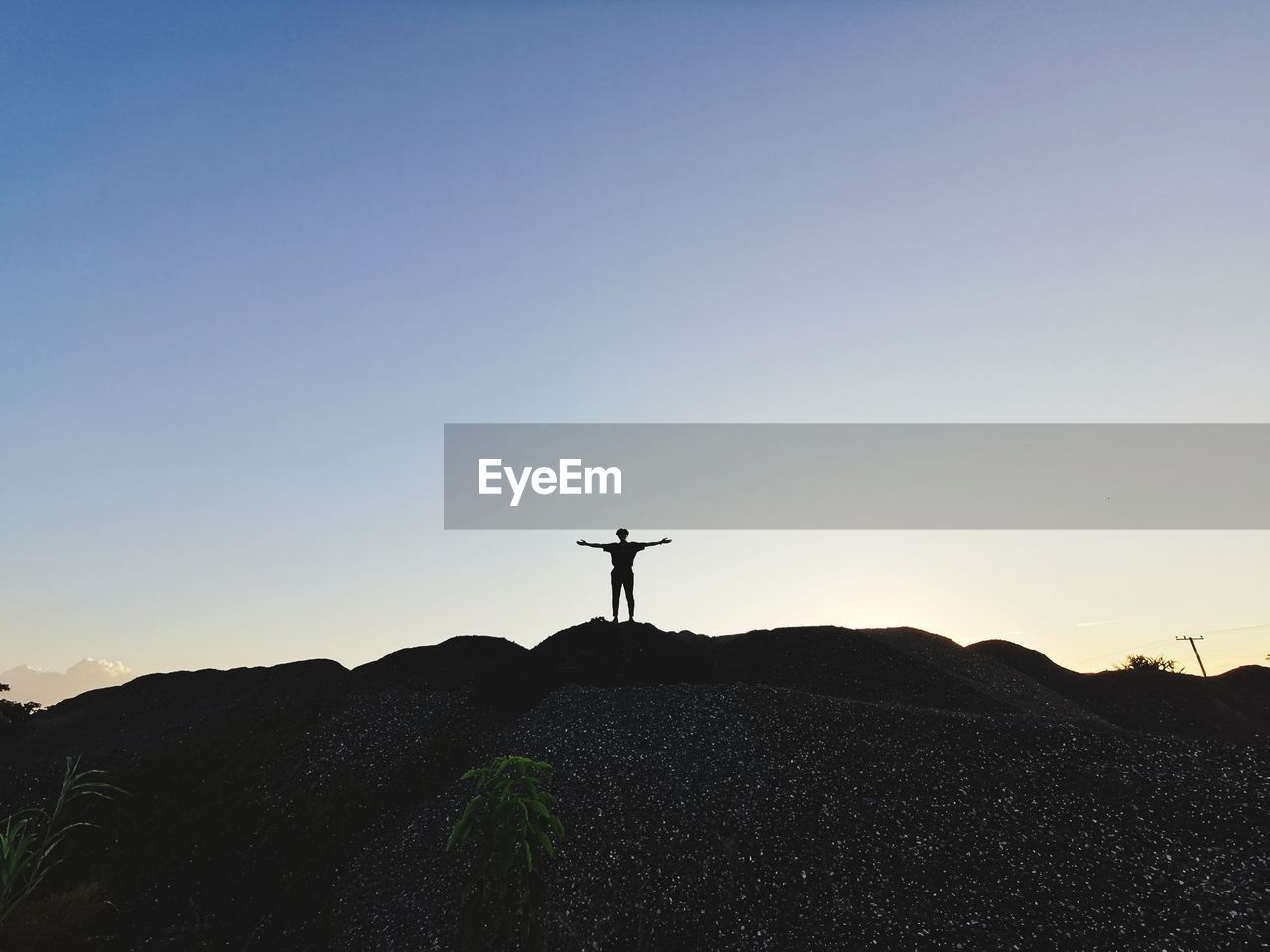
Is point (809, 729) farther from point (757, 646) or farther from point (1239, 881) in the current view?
point (757, 646)

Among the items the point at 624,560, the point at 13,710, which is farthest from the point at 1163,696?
the point at 13,710

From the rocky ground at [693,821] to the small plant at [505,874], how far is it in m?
0.77

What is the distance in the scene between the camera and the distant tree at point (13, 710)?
23.6 metres

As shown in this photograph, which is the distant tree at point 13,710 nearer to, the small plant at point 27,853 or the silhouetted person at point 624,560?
the small plant at point 27,853

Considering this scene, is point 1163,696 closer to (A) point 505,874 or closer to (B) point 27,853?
(A) point 505,874

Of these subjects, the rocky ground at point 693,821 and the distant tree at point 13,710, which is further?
the distant tree at point 13,710

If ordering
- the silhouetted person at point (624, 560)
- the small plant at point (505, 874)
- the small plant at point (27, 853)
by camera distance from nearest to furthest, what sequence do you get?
the small plant at point (505, 874), the small plant at point (27, 853), the silhouetted person at point (624, 560)

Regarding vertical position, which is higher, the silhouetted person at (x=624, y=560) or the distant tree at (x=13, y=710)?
the silhouetted person at (x=624, y=560)

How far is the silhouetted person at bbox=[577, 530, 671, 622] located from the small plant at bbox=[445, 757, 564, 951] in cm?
1210

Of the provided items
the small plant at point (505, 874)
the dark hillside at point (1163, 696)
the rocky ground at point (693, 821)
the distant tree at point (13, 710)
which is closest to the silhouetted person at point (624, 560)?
the rocky ground at point (693, 821)

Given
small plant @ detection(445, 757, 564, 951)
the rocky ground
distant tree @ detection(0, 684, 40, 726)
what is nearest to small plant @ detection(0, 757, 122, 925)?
the rocky ground

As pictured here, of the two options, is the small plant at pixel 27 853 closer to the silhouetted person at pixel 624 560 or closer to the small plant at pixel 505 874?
the small plant at pixel 505 874

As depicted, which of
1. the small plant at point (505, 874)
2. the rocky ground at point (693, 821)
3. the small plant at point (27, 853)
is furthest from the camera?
the small plant at point (27, 853)

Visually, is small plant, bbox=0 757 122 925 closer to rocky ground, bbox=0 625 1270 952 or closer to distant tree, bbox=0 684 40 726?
rocky ground, bbox=0 625 1270 952
